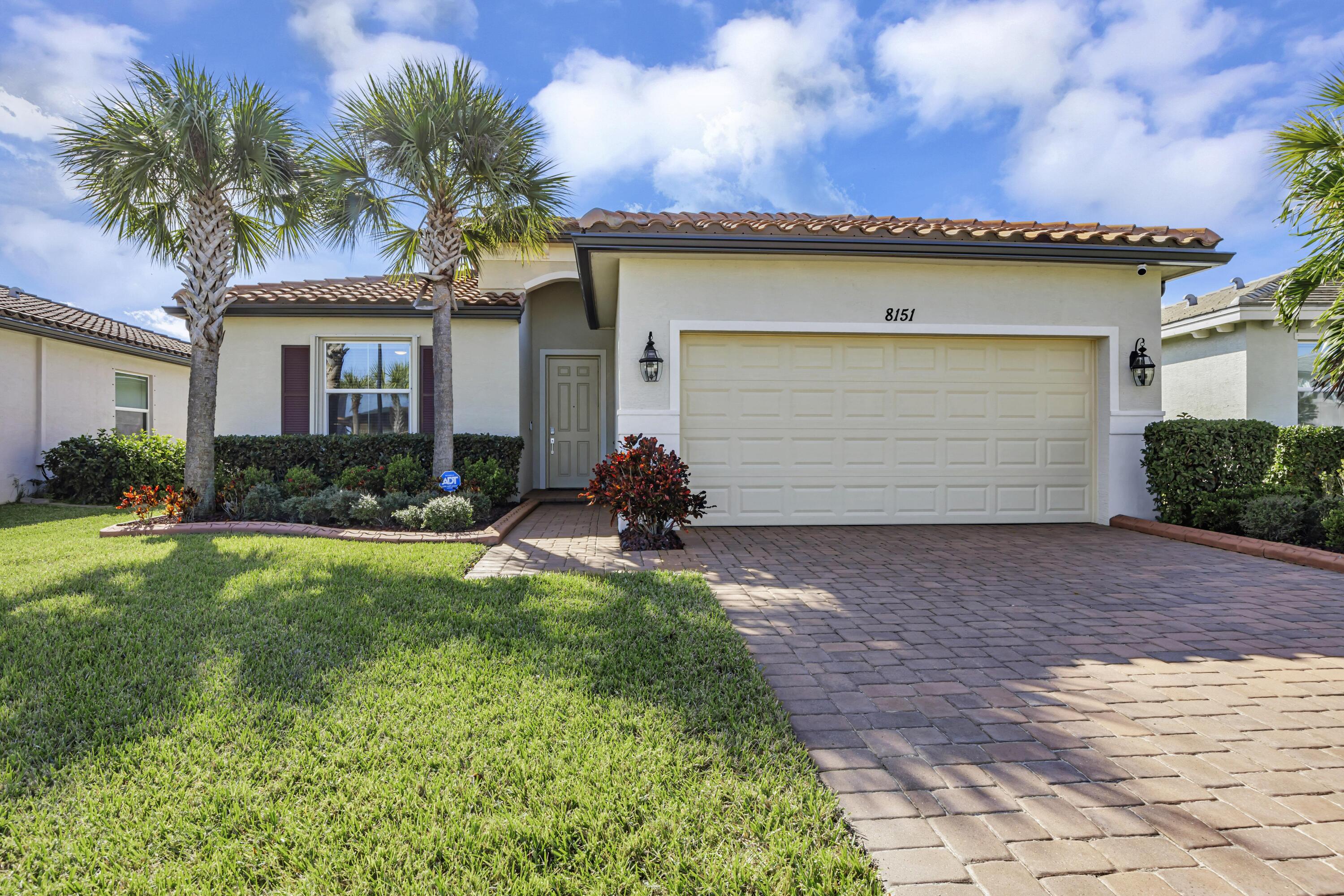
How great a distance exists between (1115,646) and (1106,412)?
5573mm

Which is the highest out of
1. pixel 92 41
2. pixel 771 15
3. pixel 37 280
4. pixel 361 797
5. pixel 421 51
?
pixel 771 15

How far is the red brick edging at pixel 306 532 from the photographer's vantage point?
6.90m

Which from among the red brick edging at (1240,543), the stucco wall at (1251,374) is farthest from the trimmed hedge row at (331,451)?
the stucco wall at (1251,374)

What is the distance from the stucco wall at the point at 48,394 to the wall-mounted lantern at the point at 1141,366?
55.5 feet

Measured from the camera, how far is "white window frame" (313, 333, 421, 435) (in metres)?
10.6

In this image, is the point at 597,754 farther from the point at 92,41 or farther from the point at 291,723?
the point at 92,41

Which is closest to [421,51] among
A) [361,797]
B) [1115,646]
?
[361,797]

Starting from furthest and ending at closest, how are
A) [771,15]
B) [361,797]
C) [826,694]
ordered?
[771,15]
[826,694]
[361,797]

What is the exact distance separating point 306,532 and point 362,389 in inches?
169

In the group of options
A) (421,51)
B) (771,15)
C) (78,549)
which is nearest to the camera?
(78,549)

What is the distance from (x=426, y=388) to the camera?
1073cm

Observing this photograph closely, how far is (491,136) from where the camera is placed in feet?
25.8

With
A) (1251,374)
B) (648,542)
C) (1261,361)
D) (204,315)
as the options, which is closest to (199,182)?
(204,315)

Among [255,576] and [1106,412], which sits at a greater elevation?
[1106,412]
